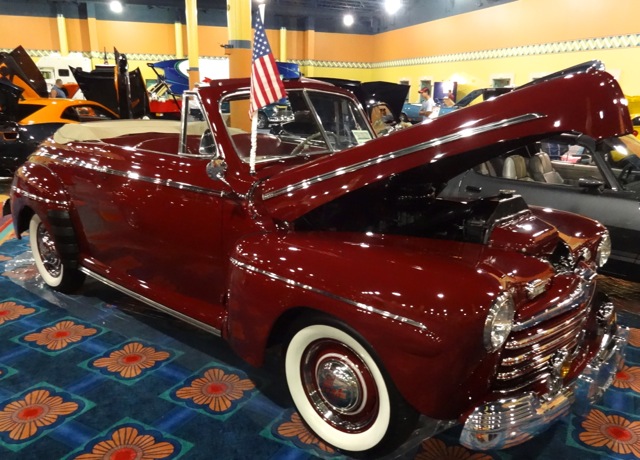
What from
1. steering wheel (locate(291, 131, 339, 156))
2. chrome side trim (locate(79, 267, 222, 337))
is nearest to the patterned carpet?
chrome side trim (locate(79, 267, 222, 337))

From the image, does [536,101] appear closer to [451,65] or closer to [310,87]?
[310,87]

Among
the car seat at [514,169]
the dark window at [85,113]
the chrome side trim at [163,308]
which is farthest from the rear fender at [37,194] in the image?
the dark window at [85,113]

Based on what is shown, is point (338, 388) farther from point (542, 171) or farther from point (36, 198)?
point (542, 171)

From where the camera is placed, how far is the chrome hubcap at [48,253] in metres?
3.89

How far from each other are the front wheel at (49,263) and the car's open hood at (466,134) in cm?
214

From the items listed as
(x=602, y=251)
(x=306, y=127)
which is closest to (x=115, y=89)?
(x=306, y=127)

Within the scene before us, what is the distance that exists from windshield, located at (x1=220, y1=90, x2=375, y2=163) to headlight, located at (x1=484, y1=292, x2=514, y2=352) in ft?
5.04

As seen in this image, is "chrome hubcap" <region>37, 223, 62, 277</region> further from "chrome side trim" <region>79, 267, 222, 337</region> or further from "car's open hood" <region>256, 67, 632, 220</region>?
"car's open hood" <region>256, 67, 632, 220</region>

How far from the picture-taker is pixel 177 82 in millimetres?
15305

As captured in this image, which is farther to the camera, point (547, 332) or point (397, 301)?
point (547, 332)

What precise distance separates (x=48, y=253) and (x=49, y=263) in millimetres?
89

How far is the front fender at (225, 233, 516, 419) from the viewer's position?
5.82 ft

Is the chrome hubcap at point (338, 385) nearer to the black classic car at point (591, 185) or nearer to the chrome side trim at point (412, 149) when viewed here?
the chrome side trim at point (412, 149)

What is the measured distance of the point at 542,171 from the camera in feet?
15.4
